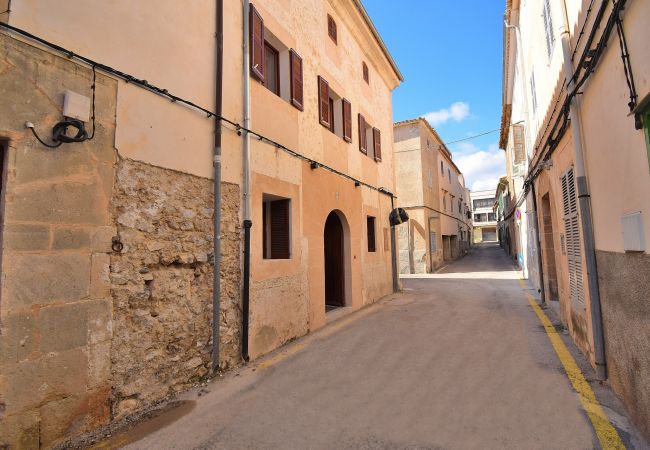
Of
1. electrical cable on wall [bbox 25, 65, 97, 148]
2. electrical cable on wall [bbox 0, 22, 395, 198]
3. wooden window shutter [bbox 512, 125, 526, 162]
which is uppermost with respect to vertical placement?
wooden window shutter [bbox 512, 125, 526, 162]

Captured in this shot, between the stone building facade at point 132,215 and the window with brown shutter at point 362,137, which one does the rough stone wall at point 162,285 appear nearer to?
the stone building facade at point 132,215

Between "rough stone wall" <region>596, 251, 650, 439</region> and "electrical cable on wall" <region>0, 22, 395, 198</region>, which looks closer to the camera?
"rough stone wall" <region>596, 251, 650, 439</region>

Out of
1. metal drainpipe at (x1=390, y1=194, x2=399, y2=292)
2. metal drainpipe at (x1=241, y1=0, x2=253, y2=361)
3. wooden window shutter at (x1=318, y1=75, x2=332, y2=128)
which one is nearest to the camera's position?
metal drainpipe at (x1=241, y1=0, x2=253, y2=361)

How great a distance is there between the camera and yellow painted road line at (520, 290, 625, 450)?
2973mm

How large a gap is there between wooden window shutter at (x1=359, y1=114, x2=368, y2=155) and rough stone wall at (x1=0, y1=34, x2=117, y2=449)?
7.62 metres

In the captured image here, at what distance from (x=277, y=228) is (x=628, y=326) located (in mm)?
5209

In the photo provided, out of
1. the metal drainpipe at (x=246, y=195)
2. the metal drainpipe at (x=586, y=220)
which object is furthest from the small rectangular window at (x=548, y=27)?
the metal drainpipe at (x=246, y=195)

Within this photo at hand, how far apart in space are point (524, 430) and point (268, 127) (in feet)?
17.7

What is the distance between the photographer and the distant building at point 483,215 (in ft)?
193

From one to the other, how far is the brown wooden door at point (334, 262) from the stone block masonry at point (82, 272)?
16.9 feet

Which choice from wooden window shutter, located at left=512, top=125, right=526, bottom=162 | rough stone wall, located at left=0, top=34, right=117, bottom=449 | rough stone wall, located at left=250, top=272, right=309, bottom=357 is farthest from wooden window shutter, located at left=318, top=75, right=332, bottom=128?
wooden window shutter, located at left=512, top=125, right=526, bottom=162

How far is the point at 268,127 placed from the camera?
617cm

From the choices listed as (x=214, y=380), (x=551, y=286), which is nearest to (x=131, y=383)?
(x=214, y=380)

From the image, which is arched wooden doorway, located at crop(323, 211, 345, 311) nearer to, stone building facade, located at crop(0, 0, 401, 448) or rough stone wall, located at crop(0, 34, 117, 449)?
stone building facade, located at crop(0, 0, 401, 448)
